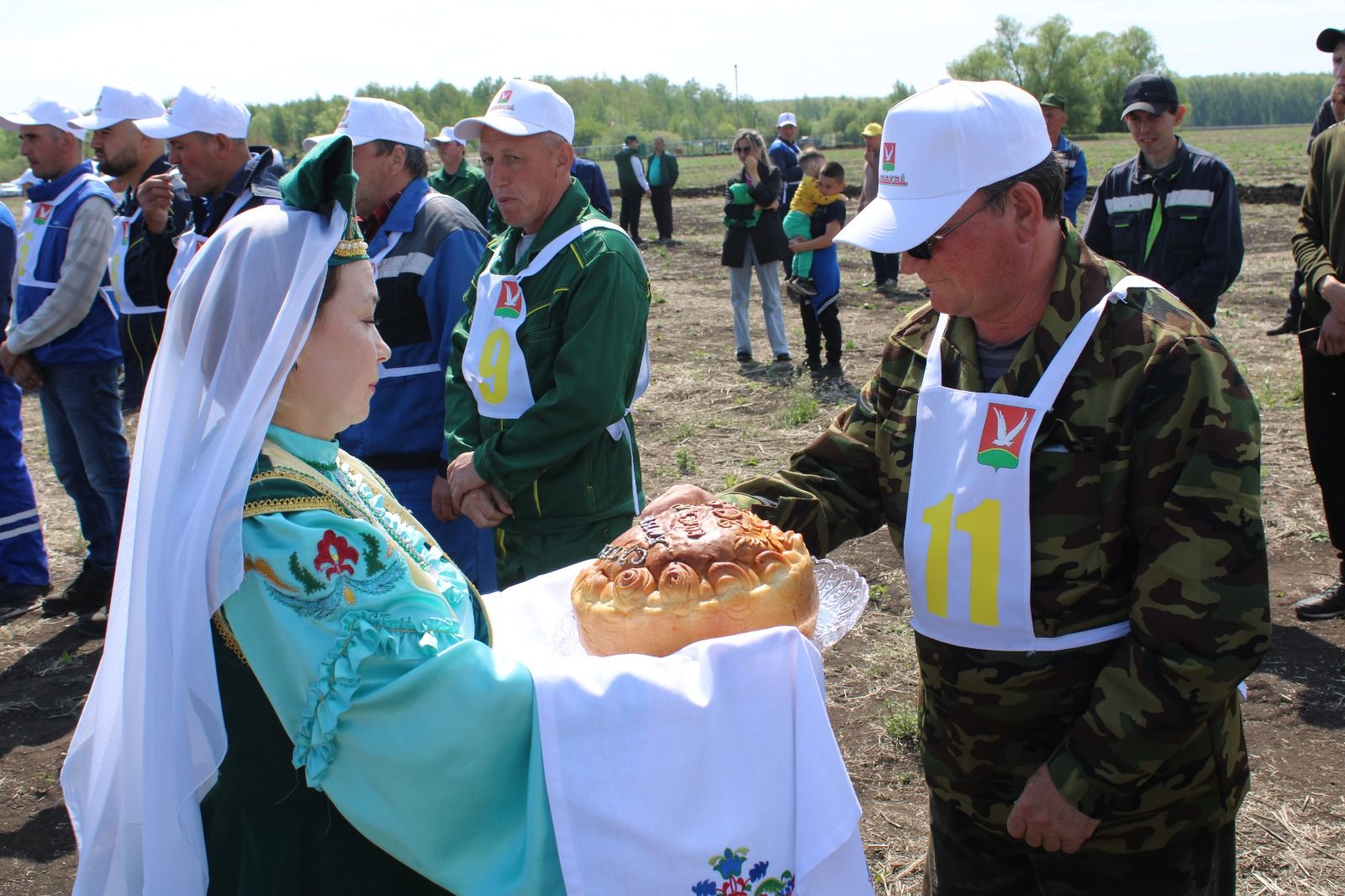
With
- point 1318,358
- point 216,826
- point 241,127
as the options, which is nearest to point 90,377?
point 241,127

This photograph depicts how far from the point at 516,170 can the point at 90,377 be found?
154 inches

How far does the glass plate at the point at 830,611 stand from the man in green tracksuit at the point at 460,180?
690 centimetres

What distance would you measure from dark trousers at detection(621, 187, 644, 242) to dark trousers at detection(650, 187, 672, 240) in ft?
1.21

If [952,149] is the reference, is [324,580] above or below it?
below

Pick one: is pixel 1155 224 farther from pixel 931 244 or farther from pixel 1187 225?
pixel 931 244

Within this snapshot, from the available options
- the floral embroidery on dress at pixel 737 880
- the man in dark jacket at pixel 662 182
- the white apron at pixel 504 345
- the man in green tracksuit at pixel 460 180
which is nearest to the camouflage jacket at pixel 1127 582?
the floral embroidery on dress at pixel 737 880

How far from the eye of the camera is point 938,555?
2301 millimetres

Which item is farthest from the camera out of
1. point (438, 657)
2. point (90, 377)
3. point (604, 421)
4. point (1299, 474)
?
point (1299, 474)

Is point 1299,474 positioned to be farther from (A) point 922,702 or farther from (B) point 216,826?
(B) point 216,826

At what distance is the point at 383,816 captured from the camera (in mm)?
1908

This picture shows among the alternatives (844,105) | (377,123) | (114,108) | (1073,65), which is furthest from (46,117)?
(844,105)

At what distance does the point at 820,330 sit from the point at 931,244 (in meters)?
8.74

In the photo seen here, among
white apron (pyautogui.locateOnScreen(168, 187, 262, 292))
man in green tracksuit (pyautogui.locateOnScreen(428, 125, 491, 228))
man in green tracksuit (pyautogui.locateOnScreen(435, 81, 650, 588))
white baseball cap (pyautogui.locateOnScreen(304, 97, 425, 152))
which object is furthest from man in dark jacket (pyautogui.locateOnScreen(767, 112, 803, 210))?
man in green tracksuit (pyautogui.locateOnScreen(435, 81, 650, 588))

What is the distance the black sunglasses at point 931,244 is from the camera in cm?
217
